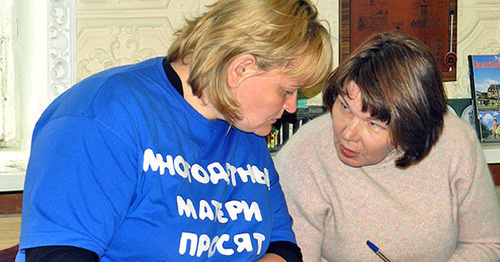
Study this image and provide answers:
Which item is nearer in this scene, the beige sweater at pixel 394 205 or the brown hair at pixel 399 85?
the brown hair at pixel 399 85

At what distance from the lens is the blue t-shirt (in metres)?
1.01

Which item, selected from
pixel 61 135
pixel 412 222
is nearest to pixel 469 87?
pixel 412 222

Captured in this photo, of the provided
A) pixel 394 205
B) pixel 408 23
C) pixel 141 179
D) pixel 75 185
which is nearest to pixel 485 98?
pixel 408 23

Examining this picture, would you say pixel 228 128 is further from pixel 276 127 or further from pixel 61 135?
pixel 276 127

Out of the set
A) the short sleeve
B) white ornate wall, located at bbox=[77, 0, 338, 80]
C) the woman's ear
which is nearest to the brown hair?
the woman's ear

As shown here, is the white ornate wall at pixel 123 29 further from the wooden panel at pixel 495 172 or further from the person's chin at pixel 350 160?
the wooden panel at pixel 495 172

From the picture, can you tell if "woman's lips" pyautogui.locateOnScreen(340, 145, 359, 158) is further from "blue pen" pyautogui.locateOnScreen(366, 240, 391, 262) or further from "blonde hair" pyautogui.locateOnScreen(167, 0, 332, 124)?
"blonde hair" pyautogui.locateOnScreen(167, 0, 332, 124)

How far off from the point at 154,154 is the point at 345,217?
73 cm

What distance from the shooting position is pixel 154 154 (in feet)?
3.77

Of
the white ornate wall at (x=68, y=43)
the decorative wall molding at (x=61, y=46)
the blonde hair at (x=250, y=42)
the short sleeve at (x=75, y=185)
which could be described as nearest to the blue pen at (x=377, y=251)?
the blonde hair at (x=250, y=42)

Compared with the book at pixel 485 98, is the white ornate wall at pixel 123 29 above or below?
above

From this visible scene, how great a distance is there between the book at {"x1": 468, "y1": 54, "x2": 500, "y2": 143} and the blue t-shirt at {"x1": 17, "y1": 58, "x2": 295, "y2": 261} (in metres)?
1.40

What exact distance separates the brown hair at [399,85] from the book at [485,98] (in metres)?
0.96

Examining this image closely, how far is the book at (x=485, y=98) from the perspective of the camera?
2.49 meters
